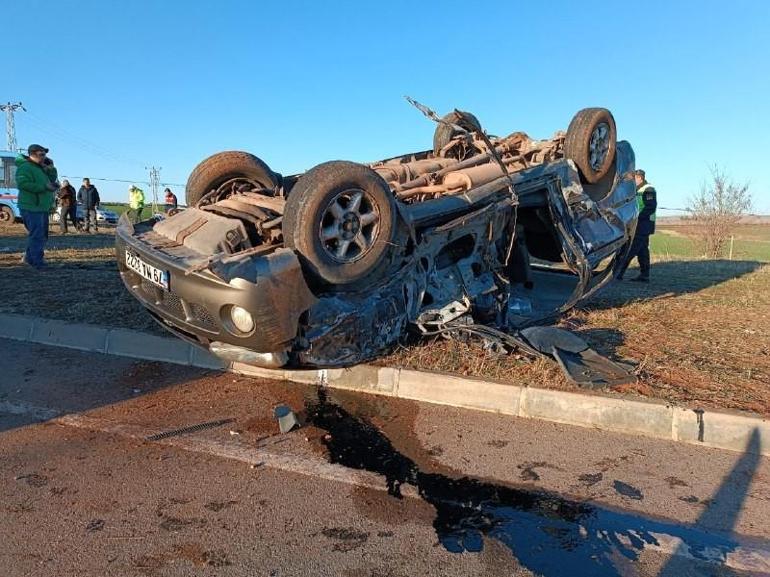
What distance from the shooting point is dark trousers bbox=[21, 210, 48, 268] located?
8258mm

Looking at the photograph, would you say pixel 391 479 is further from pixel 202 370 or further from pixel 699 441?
pixel 202 370

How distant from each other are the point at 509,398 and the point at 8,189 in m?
20.9

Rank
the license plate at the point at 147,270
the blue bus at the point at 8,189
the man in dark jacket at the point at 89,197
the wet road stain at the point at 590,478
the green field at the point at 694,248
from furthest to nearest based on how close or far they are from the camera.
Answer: the green field at the point at 694,248 → the blue bus at the point at 8,189 → the man in dark jacket at the point at 89,197 → the license plate at the point at 147,270 → the wet road stain at the point at 590,478

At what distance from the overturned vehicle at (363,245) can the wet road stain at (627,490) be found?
5.53 ft

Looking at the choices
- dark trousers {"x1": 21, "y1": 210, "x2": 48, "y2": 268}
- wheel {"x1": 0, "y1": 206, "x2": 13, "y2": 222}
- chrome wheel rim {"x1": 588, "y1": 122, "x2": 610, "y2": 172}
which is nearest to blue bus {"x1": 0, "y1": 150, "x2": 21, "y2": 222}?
wheel {"x1": 0, "y1": 206, "x2": 13, "y2": 222}

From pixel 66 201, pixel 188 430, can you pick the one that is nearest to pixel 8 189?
pixel 66 201

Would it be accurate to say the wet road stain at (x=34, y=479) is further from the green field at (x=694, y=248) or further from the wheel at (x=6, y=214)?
the wheel at (x=6, y=214)

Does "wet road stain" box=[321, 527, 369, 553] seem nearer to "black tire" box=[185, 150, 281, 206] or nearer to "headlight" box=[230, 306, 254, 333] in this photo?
"headlight" box=[230, 306, 254, 333]

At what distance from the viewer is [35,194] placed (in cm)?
826

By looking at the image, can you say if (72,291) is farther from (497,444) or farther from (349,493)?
(497,444)

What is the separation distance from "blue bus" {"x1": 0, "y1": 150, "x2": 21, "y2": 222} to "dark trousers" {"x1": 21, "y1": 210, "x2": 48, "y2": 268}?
1293cm

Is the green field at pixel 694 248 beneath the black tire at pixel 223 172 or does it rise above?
above

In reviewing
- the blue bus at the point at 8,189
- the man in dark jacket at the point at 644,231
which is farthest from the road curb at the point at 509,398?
the blue bus at the point at 8,189

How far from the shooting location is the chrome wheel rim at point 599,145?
5758mm
